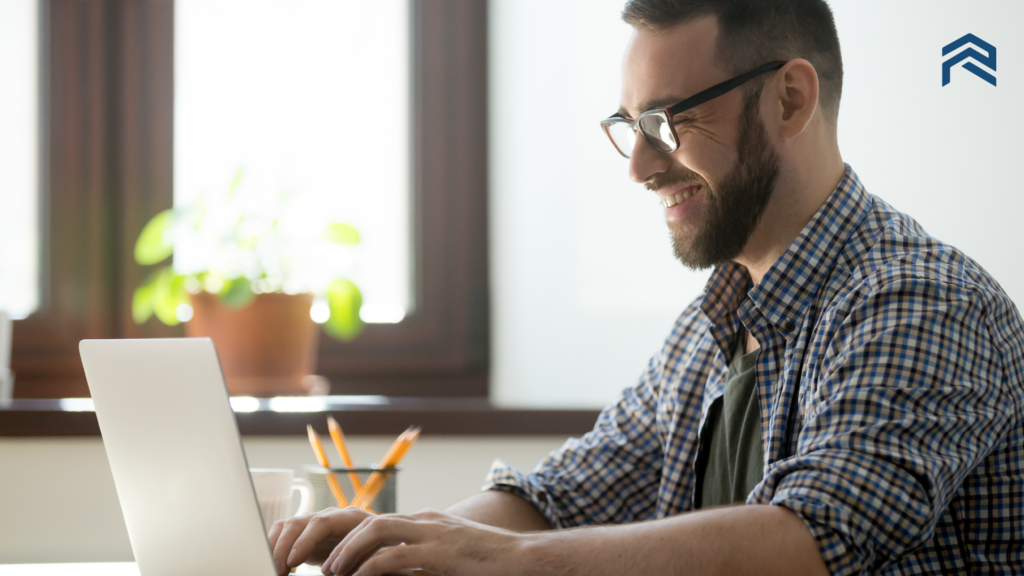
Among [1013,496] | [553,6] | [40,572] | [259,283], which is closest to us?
[1013,496]

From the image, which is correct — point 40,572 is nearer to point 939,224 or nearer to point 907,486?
point 907,486

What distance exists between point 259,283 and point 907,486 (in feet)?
4.41

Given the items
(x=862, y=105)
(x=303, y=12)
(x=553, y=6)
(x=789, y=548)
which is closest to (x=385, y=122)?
(x=303, y=12)

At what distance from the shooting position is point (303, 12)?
6.55 feet

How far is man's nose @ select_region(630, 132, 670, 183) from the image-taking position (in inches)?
48.2

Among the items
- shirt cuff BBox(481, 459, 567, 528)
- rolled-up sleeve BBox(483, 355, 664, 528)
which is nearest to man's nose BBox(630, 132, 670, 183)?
rolled-up sleeve BBox(483, 355, 664, 528)

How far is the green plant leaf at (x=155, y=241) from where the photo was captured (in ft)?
5.99

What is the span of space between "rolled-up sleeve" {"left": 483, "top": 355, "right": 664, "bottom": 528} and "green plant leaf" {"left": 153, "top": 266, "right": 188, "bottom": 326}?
876 mm

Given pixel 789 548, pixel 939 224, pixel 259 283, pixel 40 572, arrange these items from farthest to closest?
pixel 259 283 < pixel 939 224 < pixel 40 572 < pixel 789 548

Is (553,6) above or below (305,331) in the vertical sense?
above

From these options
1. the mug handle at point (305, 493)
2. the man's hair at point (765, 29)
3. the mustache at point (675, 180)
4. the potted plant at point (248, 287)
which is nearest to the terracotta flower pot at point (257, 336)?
the potted plant at point (248, 287)

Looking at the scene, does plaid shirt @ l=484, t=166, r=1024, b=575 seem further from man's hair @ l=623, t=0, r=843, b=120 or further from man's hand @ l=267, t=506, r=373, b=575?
man's hand @ l=267, t=506, r=373, b=575

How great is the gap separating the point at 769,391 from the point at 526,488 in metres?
0.34

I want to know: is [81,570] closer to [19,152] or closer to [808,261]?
[808,261]
